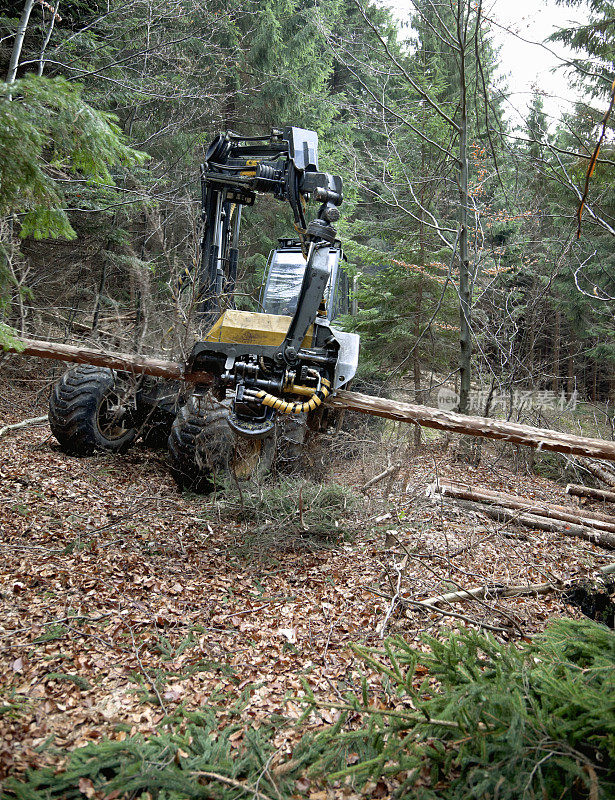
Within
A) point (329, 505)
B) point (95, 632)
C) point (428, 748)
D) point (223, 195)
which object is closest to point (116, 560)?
point (95, 632)

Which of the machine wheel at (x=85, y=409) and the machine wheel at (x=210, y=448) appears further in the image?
the machine wheel at (x=85, y=409)

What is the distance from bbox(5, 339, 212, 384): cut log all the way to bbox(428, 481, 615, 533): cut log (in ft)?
11.3

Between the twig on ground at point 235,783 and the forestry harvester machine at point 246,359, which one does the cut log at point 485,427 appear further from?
the twig on ground at point 235,783

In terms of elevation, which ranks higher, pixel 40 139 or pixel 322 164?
pixel 322 164

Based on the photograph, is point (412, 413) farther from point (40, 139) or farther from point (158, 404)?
point (158, 404)

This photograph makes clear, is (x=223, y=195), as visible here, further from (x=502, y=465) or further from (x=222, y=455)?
(x=502, y=465)

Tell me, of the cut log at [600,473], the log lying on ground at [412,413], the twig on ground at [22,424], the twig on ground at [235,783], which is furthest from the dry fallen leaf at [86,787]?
the cut log at [600,473]

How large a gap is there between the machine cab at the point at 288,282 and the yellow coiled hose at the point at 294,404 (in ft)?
8.06

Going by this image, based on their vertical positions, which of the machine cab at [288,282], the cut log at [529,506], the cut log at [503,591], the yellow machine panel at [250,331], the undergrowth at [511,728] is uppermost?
the machine cab at [288,282]

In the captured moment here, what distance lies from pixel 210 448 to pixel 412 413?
2.37 meters

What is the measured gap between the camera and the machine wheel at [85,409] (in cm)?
698

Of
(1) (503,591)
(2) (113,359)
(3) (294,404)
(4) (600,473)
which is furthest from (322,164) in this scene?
(1) (503,591)

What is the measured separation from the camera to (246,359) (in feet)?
16.7

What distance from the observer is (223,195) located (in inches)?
276
